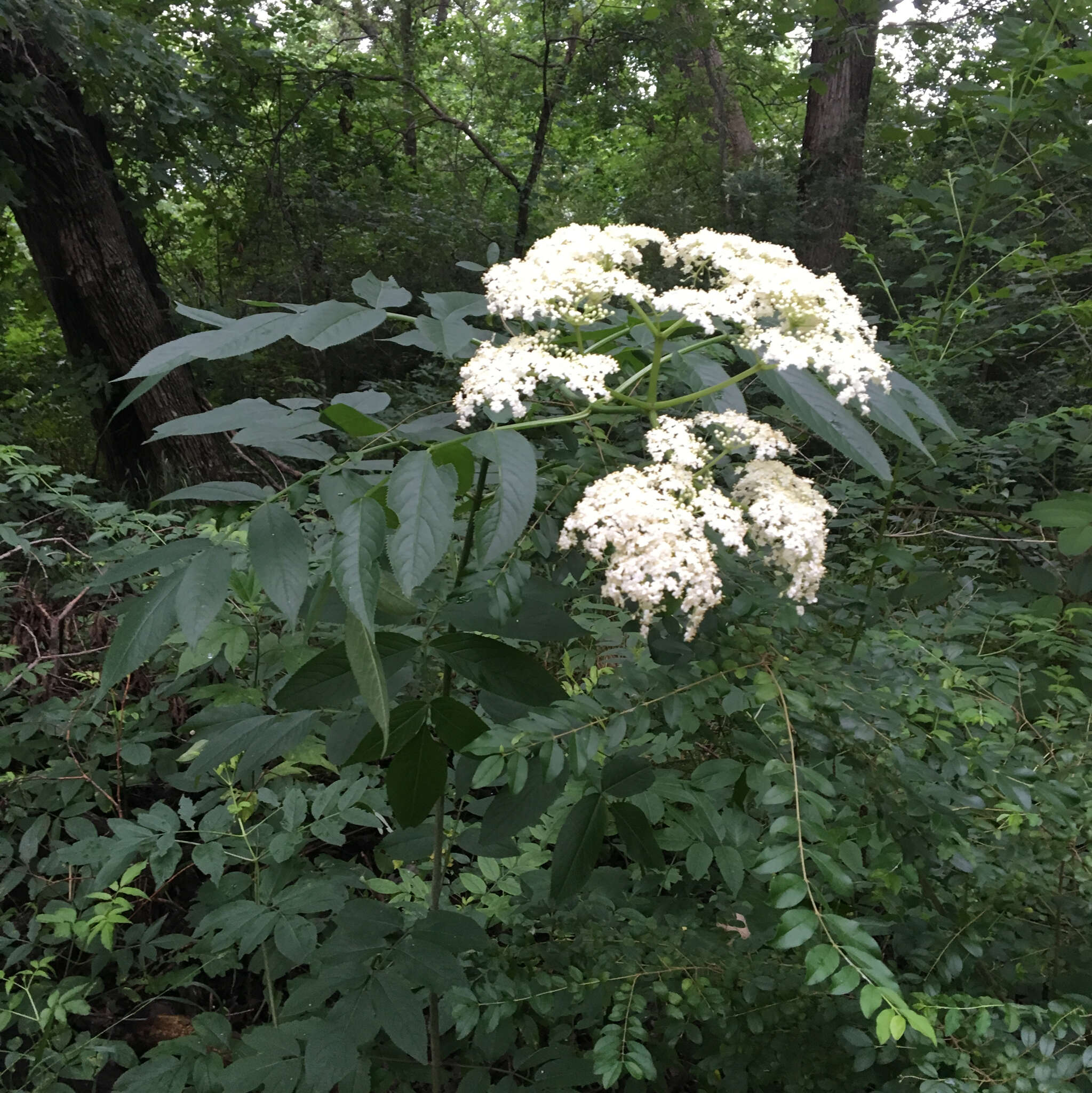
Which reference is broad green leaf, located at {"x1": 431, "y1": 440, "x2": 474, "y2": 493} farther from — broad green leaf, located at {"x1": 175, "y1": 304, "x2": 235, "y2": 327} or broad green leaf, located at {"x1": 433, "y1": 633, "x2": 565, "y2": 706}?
broad green leaf, located at {"x1": 175, "y1": 304, "x2": 235, "y2": 327}

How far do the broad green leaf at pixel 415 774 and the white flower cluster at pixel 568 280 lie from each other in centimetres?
56

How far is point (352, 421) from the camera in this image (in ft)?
2.74

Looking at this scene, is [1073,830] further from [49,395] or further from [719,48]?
[719,48]

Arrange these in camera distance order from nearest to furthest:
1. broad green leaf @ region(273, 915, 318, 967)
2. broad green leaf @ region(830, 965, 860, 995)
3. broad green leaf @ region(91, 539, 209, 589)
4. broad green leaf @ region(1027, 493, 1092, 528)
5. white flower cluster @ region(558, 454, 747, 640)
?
broad green leaf @ region(830, 965, 860, 995), white flower cluster @ region(558, 454, 747, 640), broad green leaf @ region(91, 539, 209, 589), broad green leaf @ region(273, 915, 318, 967), broad green leaf @ region(1027, 493, 1092, 528)

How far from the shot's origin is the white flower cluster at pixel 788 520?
2.72ft

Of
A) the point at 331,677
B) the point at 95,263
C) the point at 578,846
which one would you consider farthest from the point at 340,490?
the point at 95,263

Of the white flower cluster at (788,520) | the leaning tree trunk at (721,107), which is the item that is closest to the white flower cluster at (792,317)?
the white flower cluster at (788,520)

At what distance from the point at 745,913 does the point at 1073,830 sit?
462 mm

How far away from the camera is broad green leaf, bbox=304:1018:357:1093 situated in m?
0.95

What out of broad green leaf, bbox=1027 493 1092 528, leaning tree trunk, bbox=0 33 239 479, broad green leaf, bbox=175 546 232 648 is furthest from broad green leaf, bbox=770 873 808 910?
leaning tree trunk, bbox=0 33 239 479

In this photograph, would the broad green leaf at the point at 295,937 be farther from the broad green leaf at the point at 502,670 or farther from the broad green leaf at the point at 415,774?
the broad green leaf at the point at 502,670

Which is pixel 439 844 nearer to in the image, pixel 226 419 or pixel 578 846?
pixel 578 846

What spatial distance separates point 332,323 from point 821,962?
86cm

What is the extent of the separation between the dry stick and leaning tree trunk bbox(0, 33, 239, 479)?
359 cm
